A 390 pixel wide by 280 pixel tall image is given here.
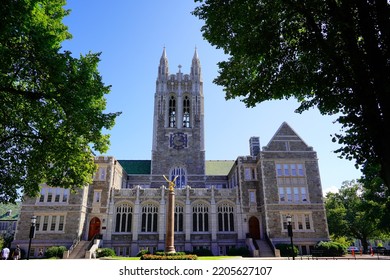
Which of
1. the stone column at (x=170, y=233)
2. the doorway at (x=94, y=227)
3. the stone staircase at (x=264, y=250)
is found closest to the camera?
the stone column at (x=170, y=233)

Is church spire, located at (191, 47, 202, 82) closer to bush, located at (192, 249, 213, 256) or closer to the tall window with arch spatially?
the tall window with arch

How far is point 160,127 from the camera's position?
157ft

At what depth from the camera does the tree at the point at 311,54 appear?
378 inches

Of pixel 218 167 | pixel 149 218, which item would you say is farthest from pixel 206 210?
pixel 218 167

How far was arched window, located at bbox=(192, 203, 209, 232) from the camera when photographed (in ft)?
117

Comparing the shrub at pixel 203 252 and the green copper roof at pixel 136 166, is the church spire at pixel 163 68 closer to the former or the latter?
the green copper roof at pixel 136 166

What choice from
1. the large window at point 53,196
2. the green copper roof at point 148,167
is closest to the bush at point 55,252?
the large window at point 53,196

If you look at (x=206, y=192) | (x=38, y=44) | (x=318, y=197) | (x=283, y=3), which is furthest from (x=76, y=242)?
(x=283, y=3)

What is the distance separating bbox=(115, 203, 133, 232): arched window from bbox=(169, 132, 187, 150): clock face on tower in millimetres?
13771

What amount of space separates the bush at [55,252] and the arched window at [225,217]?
1764 cm

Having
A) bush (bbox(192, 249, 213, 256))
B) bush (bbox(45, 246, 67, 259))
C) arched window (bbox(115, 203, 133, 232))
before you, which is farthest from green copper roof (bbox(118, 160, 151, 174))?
bush (bbox(45, 246, 67, 259))

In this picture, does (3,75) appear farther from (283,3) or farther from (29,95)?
(283,3)

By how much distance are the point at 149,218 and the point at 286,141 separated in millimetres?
19527

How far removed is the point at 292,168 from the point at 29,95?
1180 inches
